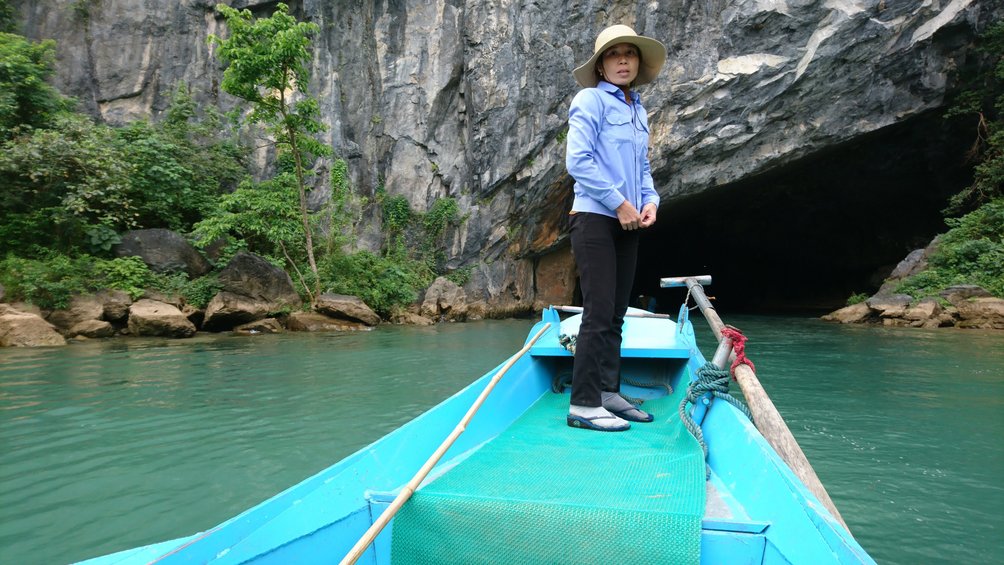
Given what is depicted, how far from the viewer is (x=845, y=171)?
14703mm

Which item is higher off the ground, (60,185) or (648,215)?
(60,185)

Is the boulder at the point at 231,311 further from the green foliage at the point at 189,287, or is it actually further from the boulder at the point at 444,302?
the boulder at the point at 444,302

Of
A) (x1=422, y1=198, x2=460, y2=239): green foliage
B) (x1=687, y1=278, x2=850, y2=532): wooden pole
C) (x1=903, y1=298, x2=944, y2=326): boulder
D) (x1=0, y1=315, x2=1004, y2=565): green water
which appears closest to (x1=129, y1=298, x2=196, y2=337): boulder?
(x1=0, y1=315, x2=1004, y2=565): green water

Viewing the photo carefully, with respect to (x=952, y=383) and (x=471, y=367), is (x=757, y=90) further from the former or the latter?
(x=471, y=367)

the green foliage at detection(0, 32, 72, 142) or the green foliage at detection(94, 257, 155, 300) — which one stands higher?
the green foliage at detection(0, 32, 72, 142)

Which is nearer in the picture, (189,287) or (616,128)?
(616,128)

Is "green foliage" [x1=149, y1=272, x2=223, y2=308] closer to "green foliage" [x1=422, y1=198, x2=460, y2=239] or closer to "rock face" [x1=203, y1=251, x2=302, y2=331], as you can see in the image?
"rock face" [x1=203, y1=251, x2=302, y2=331]

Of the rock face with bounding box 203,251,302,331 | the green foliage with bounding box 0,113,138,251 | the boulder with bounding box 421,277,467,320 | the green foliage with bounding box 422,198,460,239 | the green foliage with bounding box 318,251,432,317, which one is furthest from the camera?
the green foliage with bounding box 422,198,460,239

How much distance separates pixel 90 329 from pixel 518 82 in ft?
32.9

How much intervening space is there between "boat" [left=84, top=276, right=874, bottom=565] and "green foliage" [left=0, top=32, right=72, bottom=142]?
11.2 meters

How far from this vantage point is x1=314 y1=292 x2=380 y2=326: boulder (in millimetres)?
9828

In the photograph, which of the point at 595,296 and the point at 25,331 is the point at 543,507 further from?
the point at 25,331

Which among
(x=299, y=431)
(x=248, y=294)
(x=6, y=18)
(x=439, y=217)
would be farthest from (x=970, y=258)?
(x=6, y=18)

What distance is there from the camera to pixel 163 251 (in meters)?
9.43
